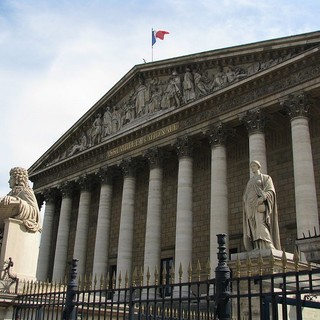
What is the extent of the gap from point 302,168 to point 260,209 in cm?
907

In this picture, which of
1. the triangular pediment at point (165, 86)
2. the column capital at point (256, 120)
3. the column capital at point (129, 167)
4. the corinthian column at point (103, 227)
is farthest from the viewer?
the column capital at point (129, 167)

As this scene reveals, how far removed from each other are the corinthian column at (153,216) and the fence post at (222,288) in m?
17.4

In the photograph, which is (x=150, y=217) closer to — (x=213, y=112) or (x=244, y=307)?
(x=213, y=112)

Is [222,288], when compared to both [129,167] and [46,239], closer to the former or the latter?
[129,167]

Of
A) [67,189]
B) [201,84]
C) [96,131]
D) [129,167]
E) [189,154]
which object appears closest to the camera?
[189,154]

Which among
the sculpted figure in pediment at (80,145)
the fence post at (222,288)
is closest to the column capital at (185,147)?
the sculpted figure in pediment at (80,145)

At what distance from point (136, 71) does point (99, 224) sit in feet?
30.6

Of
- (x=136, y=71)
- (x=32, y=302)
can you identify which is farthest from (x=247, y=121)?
(x=32, y=302)

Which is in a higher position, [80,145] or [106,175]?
[80,145]

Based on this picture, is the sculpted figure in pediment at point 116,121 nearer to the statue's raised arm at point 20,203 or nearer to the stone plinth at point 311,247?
the statue's raised arm at point 20,203

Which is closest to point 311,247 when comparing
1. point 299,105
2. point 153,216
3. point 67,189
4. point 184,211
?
point 299,105

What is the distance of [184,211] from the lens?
849 inches

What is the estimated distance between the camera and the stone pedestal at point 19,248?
27.6 feet

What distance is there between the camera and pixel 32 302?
24.1ft
